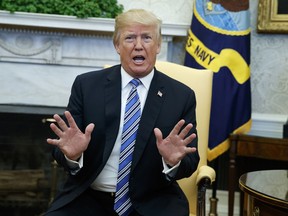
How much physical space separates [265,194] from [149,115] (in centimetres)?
59

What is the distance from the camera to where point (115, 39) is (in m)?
2.12

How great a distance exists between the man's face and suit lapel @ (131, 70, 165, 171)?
0.09m

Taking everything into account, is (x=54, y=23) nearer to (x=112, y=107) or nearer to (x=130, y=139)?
(x=112, y=107)

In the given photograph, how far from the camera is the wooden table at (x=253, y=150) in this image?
3223mm

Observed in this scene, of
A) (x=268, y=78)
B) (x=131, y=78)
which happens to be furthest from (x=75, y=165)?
(x=268, y=78)

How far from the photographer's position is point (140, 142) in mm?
1958

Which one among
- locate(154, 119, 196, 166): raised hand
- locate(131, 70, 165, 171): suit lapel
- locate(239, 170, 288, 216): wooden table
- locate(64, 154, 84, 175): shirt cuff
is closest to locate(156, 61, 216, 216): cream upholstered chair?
locate(239, 170, 288, 216): wooden table

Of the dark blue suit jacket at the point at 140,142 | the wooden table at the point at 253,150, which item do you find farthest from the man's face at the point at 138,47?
the wooden table at the point at 253,150

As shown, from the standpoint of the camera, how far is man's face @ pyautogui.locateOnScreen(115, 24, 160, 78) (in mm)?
2037

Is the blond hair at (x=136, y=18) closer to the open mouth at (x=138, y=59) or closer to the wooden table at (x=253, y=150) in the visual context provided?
the open mouth at (x=138, y=59)

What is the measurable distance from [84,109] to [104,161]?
264 mm

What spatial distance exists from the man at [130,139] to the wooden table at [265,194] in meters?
0.27

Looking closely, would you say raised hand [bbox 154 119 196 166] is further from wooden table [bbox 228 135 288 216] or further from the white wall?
the white wall

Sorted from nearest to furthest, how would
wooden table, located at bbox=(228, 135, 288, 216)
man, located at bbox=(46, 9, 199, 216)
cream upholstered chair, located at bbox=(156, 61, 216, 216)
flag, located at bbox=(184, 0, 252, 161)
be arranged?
man, located at bbox=(46, 9, 199, 216), cream upholstered chair, located at bbox=(156, 61, 216, 216), wooden table, located at bbox=(228, 135, 288, 216), flag, located at bbox=(184, 0, 252, 161)
